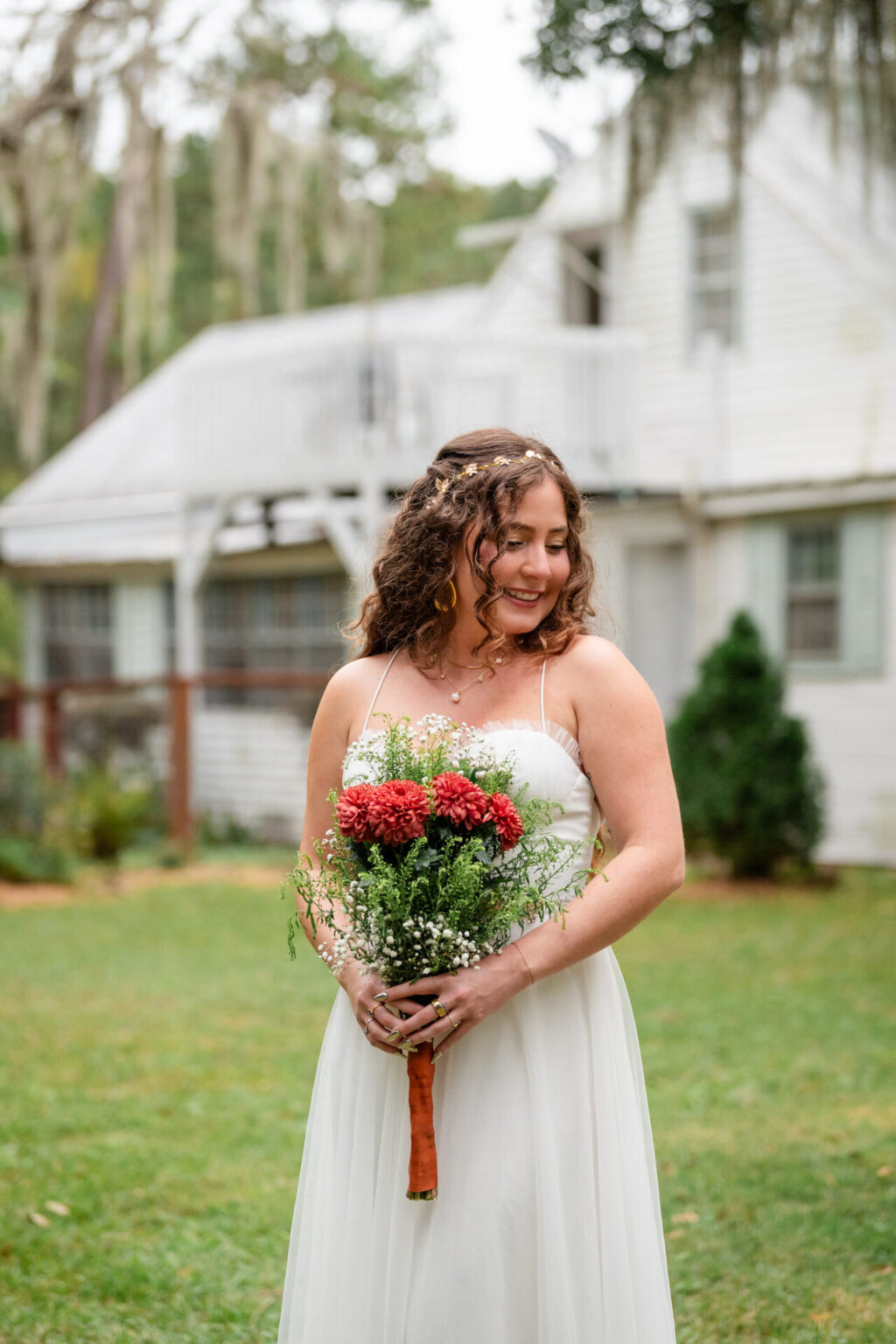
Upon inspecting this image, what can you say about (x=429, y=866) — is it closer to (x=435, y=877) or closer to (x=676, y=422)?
(x=435, y=877)

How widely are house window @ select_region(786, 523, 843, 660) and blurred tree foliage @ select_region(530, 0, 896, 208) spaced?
18.6 ft

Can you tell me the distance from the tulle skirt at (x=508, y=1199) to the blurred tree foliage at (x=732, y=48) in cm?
484

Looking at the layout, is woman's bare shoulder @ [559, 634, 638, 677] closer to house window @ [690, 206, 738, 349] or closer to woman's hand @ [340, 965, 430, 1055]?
woman's hand @ [340, 965, 430, 1055]

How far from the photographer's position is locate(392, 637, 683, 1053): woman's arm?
8.63 feet

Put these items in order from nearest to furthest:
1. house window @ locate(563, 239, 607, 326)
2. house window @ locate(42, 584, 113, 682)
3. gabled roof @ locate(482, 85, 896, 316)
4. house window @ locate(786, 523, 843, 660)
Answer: gabled roof @ locate(482, 85, 896, 316), house window @ locate(786, 523, 843, 660), house window @ locate(563, 239, 607, 326), house window @ locate(42, 584, 113, 682)

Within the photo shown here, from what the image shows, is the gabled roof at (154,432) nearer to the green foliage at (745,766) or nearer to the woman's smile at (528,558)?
the green foliage at (745,766)

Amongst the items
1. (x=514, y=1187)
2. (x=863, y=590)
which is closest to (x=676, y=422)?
(x=863, y=590)

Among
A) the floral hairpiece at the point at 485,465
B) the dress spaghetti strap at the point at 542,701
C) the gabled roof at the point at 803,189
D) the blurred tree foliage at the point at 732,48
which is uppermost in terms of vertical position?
the gabled roof at the point at 803,189

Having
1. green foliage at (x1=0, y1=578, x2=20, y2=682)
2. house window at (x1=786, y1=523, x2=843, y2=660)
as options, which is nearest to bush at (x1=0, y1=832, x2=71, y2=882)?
house window at (x1=786, y1=523, x2=843, y2=660)

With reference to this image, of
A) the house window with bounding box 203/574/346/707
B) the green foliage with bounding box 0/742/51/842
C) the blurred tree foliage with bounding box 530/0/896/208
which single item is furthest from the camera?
the house window with bounding box 203/574/346/707

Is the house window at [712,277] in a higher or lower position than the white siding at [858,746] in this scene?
higher

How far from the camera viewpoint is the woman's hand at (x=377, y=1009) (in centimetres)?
264

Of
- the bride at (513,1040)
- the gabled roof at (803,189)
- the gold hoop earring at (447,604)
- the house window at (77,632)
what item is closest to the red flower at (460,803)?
the bride at (513,1040)

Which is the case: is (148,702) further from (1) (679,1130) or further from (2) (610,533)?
(1) (679,1130)
